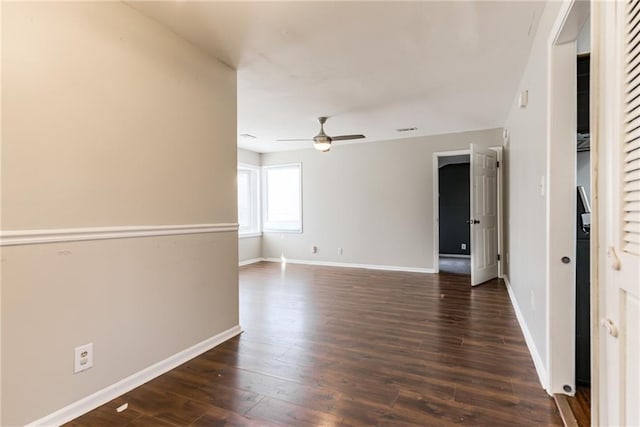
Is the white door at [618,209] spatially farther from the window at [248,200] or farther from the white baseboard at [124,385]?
the window at [248,200]

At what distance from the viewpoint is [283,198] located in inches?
274

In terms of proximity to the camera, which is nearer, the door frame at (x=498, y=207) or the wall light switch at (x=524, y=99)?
the wall light switch at (x=524, y=99)

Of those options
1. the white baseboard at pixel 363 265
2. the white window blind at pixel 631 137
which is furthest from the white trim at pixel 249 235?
the white window blind at pixel 631 137

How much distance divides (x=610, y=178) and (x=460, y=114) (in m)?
3.68

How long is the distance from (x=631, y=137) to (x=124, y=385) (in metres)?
2.66

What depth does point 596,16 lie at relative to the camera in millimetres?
1047

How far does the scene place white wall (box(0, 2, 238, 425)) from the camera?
152 cm

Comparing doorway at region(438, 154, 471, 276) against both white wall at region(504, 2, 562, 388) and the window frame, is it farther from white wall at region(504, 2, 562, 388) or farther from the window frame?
white wall at region(504, 2, 562, 388)

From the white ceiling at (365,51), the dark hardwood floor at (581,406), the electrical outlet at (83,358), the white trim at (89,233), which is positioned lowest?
the dark hardwood floor at (581,406)

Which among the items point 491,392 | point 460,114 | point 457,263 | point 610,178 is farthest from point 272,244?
point 610,178

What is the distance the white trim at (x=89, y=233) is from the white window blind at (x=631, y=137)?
92.5 inches

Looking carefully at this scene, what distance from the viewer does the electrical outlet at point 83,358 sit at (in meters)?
1.72

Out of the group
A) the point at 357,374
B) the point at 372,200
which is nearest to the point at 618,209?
the point at 357,374

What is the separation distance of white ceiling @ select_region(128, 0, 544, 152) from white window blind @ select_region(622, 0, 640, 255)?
1.38 meters
